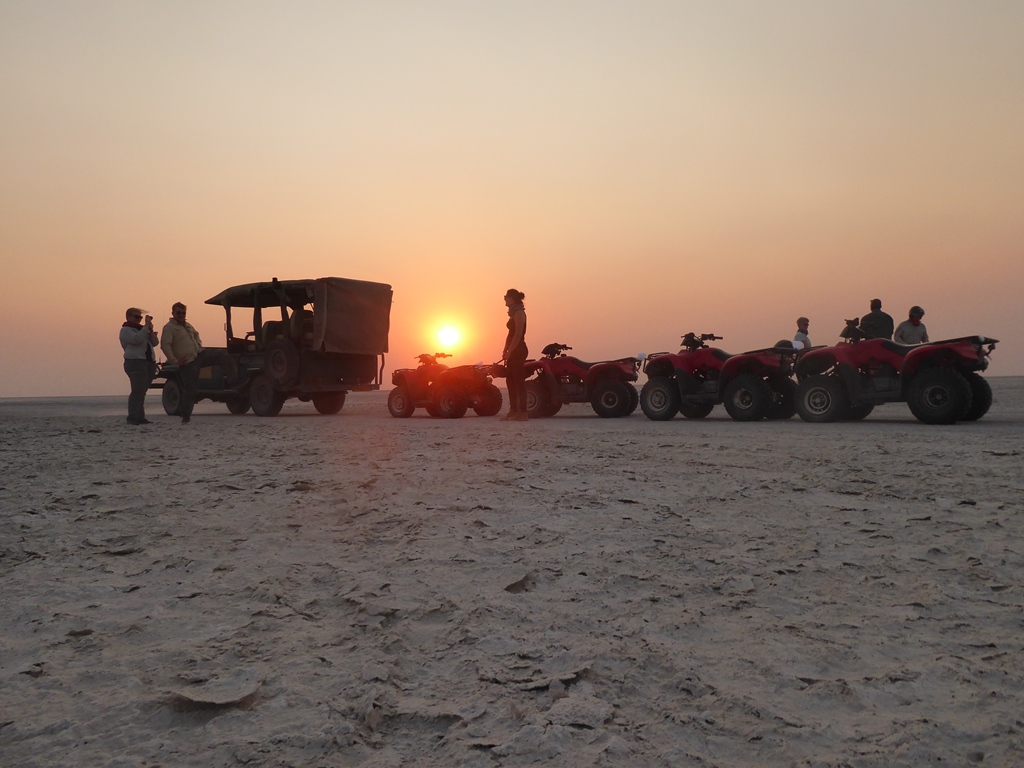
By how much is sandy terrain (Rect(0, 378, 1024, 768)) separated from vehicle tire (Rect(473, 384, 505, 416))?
8662 millimetres

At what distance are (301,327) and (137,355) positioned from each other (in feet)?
14.1

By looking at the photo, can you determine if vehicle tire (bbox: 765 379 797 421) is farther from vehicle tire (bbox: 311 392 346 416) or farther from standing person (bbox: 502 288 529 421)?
vehicle tire (bbox: 311 392 346 416)

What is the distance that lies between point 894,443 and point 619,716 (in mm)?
6681

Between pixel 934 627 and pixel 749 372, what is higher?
pixel 749 372

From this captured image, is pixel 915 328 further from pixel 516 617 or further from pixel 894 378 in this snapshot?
pixel 516 617

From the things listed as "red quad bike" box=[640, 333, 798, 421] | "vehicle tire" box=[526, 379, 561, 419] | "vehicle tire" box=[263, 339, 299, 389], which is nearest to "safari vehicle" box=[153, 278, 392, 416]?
"vehicle tire" box=[263, 339, 299, 389]

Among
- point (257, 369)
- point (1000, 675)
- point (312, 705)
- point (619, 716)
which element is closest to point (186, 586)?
point (312, 705)

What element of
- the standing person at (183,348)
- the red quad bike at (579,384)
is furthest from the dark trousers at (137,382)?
the red quad bike at (579,384)

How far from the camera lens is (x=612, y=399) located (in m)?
14.7

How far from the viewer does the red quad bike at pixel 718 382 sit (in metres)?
12.6

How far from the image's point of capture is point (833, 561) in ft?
14.2

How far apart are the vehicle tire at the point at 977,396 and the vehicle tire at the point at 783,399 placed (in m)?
2.60

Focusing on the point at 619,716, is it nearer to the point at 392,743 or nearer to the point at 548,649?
the point at 548,649

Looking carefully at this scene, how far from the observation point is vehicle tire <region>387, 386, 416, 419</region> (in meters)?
15.6
